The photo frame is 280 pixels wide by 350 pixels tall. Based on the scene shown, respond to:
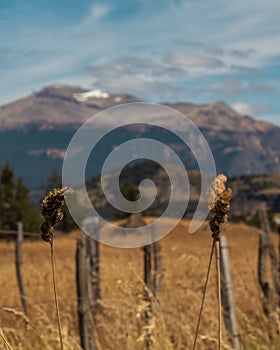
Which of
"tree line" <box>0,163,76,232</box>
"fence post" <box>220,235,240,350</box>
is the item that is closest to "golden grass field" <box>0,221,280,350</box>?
"fence post" <box>220,235,240,350</box>

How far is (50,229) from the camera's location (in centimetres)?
138

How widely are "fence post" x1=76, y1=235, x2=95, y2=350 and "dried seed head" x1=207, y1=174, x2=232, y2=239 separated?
159 inches

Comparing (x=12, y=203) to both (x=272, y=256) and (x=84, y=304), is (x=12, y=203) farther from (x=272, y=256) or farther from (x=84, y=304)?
(x=84, y=304)

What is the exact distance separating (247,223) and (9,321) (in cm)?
4979

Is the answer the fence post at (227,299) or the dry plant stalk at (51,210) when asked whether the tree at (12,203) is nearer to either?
the fence post at (227,299)

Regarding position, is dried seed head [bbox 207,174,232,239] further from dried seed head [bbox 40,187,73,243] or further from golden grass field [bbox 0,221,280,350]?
golden grass field [bbox 0,221,280,350]

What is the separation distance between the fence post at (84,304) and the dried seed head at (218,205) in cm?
405

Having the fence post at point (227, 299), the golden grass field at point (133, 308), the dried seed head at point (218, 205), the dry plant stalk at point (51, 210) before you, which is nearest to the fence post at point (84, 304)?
the golden grass field at point (133, 308)

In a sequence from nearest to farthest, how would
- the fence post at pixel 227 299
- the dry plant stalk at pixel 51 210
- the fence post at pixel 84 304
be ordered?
the dry plant stalk at pixel 51 210, the fence post at pixel 84 304, the fence post at pixel 227 299

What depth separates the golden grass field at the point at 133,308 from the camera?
458 cm

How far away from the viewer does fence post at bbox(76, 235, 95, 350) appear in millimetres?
5539

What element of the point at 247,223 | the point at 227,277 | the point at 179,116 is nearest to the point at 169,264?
the point at 227,277

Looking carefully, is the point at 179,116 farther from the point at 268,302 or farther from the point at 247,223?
the point at 247,223

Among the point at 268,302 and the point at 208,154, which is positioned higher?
the point at 208,154
